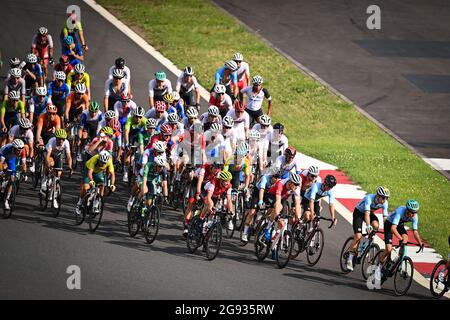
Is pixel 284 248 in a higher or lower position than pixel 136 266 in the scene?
higher

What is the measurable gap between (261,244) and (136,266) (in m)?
2.65

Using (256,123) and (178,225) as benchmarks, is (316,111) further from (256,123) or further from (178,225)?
(178,225)

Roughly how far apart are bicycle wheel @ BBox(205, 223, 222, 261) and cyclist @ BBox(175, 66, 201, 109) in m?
7.10

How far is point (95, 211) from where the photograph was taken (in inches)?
917

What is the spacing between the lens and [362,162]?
30469mm

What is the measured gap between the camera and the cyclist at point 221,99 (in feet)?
90.8

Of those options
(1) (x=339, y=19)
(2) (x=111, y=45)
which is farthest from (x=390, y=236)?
(1) (x=339, y=19)

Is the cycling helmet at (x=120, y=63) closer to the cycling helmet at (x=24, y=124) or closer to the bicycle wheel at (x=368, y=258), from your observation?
the cycling helmet at (x=24, y=124)

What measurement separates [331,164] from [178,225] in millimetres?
6654

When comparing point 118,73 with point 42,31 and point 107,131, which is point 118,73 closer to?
point 107,131

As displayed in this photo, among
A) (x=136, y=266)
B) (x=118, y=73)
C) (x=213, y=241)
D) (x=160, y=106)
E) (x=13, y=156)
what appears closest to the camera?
(x=136, y=266)

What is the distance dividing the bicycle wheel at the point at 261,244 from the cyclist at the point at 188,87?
693 centimetres

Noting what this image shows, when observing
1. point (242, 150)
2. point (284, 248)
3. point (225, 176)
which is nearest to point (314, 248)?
point (284, 248)

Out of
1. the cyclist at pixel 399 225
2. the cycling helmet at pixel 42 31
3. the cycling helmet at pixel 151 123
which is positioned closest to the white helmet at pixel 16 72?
the cycling helmet at pixel 42 31
